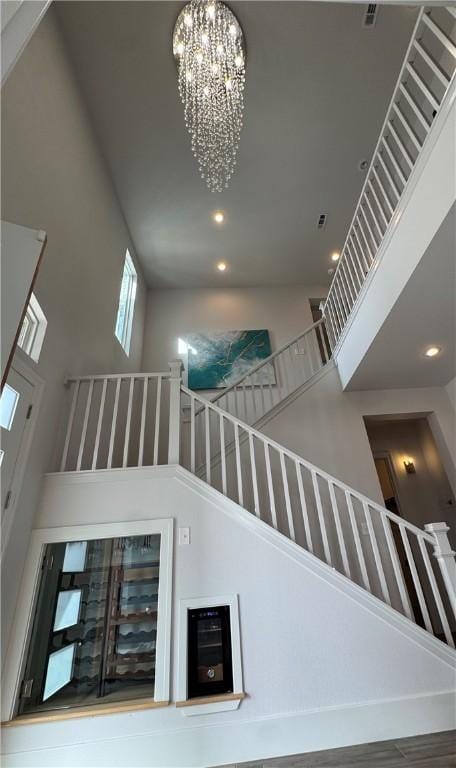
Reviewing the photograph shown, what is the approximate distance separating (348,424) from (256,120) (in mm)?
3875

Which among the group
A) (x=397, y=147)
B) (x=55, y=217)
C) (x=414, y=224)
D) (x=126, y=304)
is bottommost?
(x=414, y=224)

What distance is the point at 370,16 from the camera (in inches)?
124

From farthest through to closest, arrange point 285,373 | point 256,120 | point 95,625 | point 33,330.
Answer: point 285,373 → point 256,120 → point 33,330 → point 95,625

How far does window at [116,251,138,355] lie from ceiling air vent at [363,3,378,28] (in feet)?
12.5

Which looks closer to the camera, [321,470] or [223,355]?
[321,470]

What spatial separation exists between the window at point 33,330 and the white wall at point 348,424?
2669mm

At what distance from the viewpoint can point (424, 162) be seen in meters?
2.21

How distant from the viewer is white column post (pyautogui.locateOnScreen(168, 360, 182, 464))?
2785 mm

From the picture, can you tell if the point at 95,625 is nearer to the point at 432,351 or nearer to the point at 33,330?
the point at 33,330

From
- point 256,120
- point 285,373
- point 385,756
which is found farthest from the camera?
point 285,373

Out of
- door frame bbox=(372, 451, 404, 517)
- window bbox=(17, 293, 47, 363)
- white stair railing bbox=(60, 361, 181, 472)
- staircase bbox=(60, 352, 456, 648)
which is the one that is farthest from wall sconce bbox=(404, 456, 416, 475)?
window bbox=(17, 293, 47, 363)

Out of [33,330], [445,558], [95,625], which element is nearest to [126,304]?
[33,330]

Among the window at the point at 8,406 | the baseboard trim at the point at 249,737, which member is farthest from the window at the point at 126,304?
the baseboard trim at the point at 249,737

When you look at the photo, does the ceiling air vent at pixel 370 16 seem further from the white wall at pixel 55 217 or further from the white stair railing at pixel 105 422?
the white stair railing at pixel 105 422
